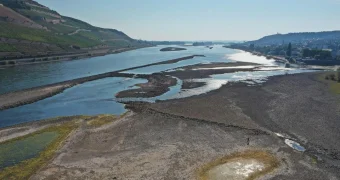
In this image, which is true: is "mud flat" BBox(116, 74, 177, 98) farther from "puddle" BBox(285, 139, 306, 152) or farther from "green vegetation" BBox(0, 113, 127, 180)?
"puddle" BBox(285, 139, 306, 152)

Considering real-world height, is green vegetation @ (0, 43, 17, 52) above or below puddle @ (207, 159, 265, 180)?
above

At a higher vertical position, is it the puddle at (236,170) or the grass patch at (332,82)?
the puddle at (236,170)

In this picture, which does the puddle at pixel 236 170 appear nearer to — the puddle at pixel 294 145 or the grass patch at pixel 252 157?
the grass patch at pixel 252 157

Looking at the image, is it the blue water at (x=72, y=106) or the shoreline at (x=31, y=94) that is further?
the shoreline at (x=31, y=94)

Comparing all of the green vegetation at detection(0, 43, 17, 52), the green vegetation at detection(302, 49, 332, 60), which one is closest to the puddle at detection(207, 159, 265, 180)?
the green vegetation at detection(0, 43, 17, 52)

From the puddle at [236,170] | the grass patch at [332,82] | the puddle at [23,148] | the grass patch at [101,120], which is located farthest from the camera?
the grass patch at [332,82]

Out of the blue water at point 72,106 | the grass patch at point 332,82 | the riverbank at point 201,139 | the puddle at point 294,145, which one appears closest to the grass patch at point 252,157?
the riverbank at point 201,139

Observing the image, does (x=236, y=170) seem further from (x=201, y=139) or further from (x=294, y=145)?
(x=294, y=145)
